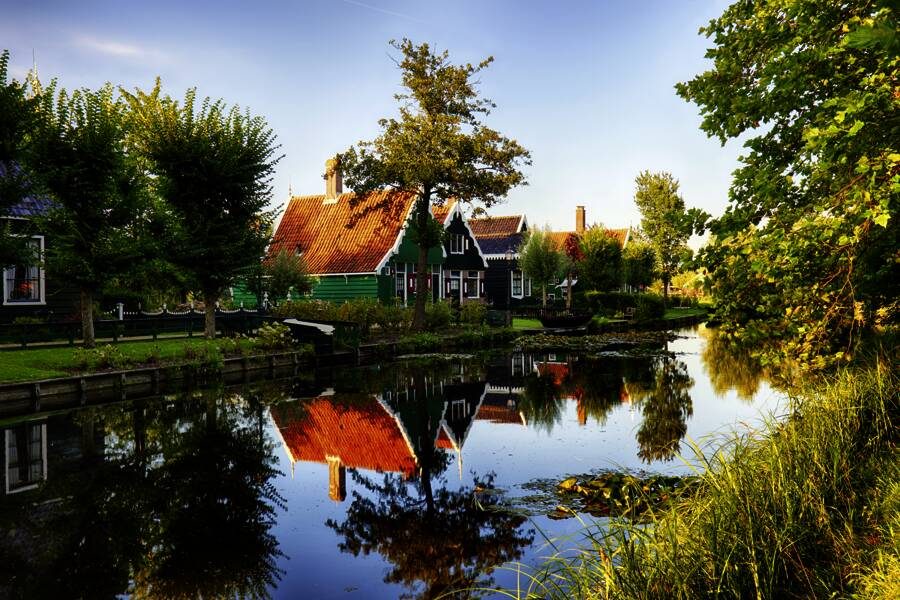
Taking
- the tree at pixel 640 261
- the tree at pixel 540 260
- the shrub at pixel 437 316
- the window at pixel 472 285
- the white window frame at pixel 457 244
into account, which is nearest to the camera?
the shrub at pixel 437 316

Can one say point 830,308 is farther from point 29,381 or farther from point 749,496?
point 29,381

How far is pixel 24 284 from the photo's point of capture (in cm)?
2367

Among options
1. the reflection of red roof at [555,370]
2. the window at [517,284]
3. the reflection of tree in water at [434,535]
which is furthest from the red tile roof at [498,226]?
the reflection of tree in water at [434,535]

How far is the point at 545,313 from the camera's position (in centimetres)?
4147

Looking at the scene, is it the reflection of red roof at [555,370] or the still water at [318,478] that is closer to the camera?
the still water at [318,478]

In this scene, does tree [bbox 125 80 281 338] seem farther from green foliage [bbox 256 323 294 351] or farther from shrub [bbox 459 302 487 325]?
shrub [bbox 459 302 487 325]

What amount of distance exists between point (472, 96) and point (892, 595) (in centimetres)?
2938

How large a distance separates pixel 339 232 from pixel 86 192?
867 inches

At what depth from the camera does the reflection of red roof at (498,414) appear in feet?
46.7

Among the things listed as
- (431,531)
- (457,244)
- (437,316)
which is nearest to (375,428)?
(431,531)

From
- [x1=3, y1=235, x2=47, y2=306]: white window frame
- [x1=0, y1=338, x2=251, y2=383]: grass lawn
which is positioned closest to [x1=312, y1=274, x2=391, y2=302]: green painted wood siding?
[x1=3, y1=235, x2=47, y2=306]: white window frame

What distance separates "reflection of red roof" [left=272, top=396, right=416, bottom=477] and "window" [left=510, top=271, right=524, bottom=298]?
41478 millimetres

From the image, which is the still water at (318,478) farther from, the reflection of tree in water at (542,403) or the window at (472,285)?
the window at (472,285)

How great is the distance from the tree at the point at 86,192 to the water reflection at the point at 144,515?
769cm
